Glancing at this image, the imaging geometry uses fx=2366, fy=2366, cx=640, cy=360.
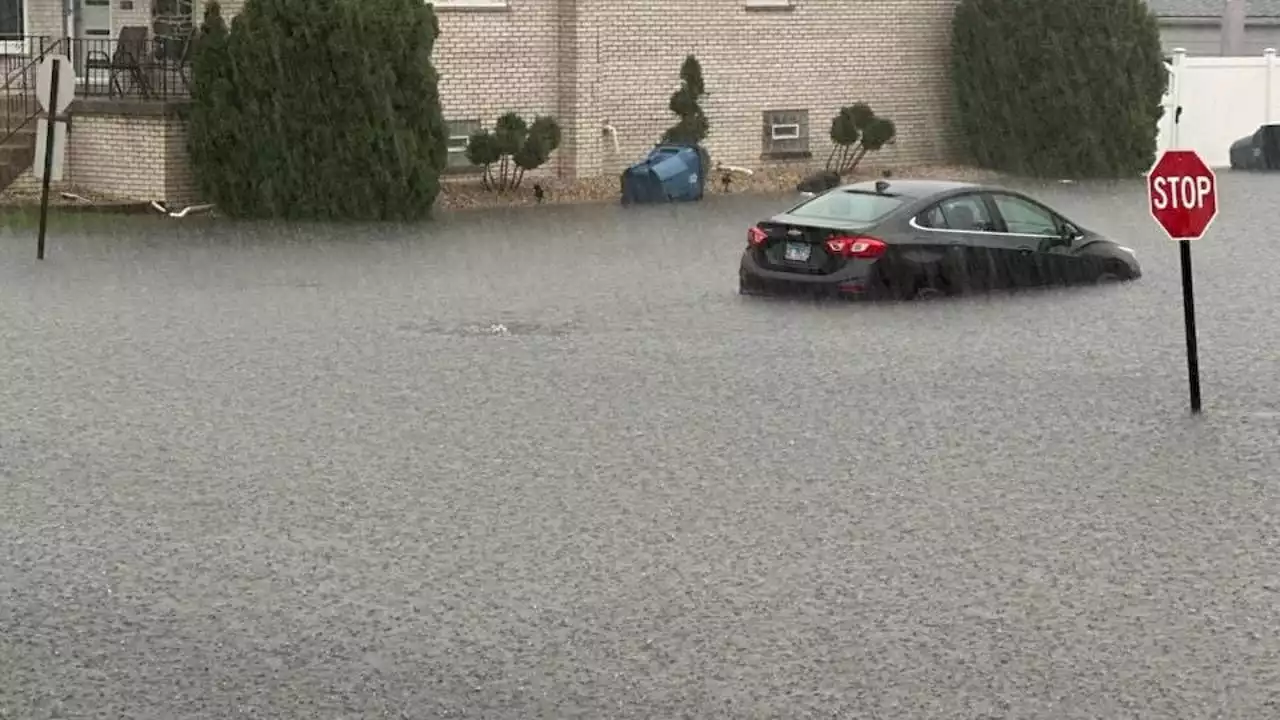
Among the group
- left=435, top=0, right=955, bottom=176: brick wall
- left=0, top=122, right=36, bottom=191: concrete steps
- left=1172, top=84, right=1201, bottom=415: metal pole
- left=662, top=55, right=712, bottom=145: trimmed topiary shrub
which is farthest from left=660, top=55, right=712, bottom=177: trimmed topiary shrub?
left=1172, top=84, right=1201, bottom=415: metal pole

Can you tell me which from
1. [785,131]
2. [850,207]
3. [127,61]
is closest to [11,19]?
[127,61]

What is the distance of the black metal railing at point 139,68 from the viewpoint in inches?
1240

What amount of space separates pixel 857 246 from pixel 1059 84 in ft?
65.1

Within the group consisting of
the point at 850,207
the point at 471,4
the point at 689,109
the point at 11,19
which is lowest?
the point at 850,207

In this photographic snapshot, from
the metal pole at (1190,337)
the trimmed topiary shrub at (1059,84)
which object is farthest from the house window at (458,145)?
the metal pole at (1190,337)

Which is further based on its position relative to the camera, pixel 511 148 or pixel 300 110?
pixel 511 148

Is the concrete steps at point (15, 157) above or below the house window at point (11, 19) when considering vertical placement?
below

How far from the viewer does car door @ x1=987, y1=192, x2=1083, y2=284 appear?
23.5 m

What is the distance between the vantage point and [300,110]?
3019cm

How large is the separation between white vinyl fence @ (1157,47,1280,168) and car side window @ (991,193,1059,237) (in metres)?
22.9

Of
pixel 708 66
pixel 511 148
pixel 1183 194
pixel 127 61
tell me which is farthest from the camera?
pixel 708 66

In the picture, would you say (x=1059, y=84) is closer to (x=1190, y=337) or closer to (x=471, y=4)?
(x=471, y=4)

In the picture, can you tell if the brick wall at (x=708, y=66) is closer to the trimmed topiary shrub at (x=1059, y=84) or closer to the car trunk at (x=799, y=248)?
the trimmed topiary shrub at (x=1059, y=84)

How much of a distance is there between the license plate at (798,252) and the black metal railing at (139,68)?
11.7 meters
